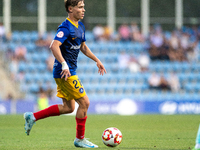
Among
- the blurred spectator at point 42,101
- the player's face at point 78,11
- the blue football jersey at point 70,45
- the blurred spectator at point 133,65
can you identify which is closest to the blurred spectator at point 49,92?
the blurred spectator at point 42,101

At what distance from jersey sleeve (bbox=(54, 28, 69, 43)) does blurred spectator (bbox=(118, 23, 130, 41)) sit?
53.5 feet

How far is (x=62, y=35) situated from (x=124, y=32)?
16494mm

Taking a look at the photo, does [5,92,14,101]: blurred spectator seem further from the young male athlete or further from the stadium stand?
the young male athlete

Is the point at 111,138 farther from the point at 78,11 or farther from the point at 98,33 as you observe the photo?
the point at 98,33

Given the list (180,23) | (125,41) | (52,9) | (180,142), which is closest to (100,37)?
(125,41)

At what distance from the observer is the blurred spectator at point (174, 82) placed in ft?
64.4

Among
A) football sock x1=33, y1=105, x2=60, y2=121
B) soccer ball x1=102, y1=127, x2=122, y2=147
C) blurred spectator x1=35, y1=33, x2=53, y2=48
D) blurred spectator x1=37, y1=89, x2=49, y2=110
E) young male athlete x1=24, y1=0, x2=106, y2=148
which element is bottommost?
blurred spectator x1=37, y1=89, x2=49, y2=110

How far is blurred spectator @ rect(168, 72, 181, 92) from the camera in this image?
64.4 ft

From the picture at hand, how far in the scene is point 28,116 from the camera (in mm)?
6395

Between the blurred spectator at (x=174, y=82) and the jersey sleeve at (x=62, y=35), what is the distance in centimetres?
1431

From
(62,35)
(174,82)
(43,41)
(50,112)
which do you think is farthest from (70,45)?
(43,41)

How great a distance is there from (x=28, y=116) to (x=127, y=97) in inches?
530

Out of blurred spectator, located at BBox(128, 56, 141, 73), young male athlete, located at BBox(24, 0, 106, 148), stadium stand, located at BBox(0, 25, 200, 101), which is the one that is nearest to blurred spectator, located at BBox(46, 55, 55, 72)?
stadium stand, located at BBox(0, 25, 200, 101)

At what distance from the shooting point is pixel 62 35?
19.4 feet
